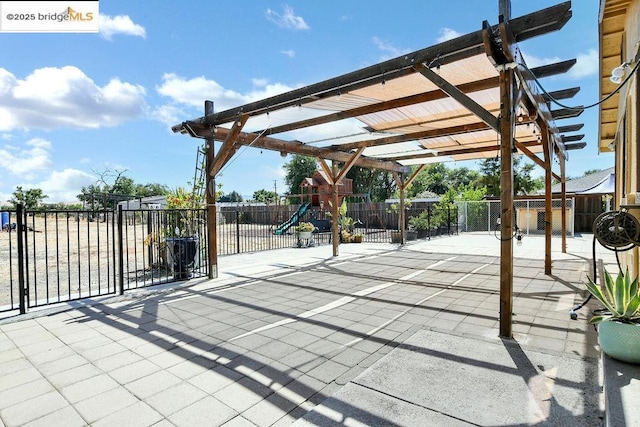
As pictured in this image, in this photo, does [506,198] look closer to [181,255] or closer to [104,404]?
[104,404]

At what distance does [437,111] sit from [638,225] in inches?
133

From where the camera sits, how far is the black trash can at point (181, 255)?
564 cm

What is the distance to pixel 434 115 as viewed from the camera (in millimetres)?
5566

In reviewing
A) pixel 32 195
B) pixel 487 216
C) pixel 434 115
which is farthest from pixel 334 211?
pixel 32 195

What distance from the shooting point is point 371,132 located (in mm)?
6449

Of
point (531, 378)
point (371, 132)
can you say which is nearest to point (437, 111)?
point (371, 132)

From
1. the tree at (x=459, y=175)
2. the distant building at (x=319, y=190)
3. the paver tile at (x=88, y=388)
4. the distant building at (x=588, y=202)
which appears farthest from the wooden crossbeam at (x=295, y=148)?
the tree at (x=459, y=175)

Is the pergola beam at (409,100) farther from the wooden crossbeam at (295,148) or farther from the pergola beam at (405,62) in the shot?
the pergola beam at (405,62)

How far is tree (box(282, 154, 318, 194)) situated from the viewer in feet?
118

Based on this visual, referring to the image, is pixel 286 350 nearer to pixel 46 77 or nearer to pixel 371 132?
pixel 371 132

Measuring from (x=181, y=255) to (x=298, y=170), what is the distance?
103 ft

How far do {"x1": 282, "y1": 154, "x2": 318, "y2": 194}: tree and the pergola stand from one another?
27100mm

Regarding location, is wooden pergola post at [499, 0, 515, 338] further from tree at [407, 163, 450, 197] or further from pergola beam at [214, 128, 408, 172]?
tree at [407, 163, 450, 197]

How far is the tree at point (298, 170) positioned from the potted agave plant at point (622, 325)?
33636 millimetres
